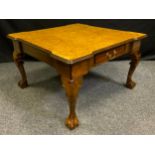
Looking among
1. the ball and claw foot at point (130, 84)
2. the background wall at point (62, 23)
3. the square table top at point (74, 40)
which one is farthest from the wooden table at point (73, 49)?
the background wall at point (62, 23)

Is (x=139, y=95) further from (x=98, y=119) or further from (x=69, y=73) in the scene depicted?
(x=69, y=73)

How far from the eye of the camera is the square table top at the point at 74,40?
3.48 ft

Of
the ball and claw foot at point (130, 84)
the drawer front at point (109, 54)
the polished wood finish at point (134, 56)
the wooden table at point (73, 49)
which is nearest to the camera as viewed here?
the wooden table at point (73, 49)

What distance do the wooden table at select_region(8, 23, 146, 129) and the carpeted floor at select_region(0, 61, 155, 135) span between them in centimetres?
19

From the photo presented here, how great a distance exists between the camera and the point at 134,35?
1430 millimetres

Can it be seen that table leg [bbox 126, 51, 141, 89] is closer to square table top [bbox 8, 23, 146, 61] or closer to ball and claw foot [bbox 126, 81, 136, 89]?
ball and claw foot [bbox 126, 81, 136, 89]

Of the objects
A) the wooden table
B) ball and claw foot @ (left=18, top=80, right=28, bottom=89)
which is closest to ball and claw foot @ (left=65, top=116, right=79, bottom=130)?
the wooden table

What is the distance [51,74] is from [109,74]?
0.71 metres

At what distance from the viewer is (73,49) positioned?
1.11 metres

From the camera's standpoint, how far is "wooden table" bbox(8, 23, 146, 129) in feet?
3.43

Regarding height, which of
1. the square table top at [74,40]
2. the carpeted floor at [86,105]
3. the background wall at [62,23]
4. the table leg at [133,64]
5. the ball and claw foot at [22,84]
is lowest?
the carpeted floor at [86,105]

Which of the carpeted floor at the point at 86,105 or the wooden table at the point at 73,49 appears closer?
the wooden table at the point at 73,49

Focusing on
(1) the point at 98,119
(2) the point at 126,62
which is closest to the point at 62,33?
(1) the point at 98,119

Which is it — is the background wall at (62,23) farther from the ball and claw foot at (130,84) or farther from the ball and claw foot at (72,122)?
the ball and claw foot at (72,122)
